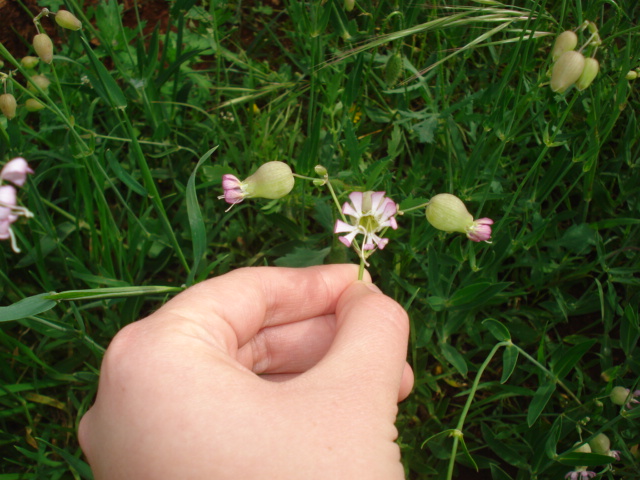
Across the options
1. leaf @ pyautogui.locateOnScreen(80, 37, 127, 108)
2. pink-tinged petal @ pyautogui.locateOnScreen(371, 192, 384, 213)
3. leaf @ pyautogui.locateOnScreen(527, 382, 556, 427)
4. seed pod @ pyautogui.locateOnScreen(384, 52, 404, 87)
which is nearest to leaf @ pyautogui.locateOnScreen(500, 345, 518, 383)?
leaf @ pyautogui.locateOnScreen(527, 382, 556, 427)

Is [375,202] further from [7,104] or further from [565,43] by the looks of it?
[7,104]

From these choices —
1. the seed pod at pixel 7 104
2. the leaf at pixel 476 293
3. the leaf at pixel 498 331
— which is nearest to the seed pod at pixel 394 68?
the leaf at pixel 476 293

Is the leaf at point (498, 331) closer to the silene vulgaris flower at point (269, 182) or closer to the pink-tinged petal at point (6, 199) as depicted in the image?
the silene vulgaris flower at point (269, 182)

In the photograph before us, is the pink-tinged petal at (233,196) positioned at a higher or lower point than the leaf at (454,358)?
higher

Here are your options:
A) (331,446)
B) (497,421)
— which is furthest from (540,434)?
(331,446)

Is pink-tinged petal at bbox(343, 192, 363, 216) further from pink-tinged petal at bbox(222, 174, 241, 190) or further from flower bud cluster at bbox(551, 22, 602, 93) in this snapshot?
flower bud cluster at bbox(551, 22, 602, 93)

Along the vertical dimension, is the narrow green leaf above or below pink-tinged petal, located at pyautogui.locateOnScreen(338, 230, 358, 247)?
above

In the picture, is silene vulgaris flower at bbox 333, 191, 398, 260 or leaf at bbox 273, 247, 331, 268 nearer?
silene vulgaris flower at bbox 333, 191, 398, 260
